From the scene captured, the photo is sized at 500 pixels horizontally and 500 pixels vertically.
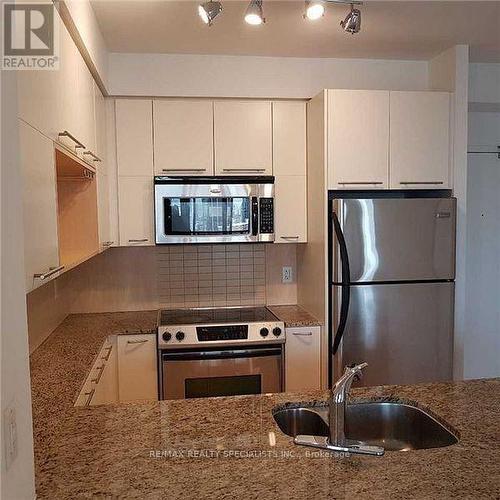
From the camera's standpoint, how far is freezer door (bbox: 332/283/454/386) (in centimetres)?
291

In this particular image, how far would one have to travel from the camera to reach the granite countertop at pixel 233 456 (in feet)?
3.78

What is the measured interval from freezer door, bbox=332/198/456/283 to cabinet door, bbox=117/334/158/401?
48.2 inches

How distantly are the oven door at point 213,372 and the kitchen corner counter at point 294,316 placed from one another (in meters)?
0.25

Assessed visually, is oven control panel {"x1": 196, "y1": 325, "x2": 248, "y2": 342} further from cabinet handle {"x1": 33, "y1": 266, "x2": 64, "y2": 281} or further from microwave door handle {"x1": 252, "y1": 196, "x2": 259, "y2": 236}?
cabinet handle {"x1": 33, "y1": 266, "x2": 64, "y2": 281}

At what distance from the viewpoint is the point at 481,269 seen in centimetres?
381

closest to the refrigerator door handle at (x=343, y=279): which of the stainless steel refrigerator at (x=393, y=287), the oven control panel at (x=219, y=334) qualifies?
the stainless steel refrigerator at (x=393, y=287)

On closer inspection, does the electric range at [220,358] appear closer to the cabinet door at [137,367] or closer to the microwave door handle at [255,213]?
the cabinet door at [137,367]

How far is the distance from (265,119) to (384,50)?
871 millimetres

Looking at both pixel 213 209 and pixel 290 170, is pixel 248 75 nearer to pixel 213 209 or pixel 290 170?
pixel 290 170

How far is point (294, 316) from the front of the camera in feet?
10.7

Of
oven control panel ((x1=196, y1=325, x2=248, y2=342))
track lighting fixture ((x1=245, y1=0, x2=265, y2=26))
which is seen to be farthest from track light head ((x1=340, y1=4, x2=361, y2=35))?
oven control panel ((x1=196, y1=325, x2=248, y2=342))

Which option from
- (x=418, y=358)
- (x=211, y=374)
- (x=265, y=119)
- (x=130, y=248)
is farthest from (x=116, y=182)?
(x=418, y=358)

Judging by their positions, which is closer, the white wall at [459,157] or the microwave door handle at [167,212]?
the white wall at [459,157]

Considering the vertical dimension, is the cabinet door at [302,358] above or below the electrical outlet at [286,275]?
below
